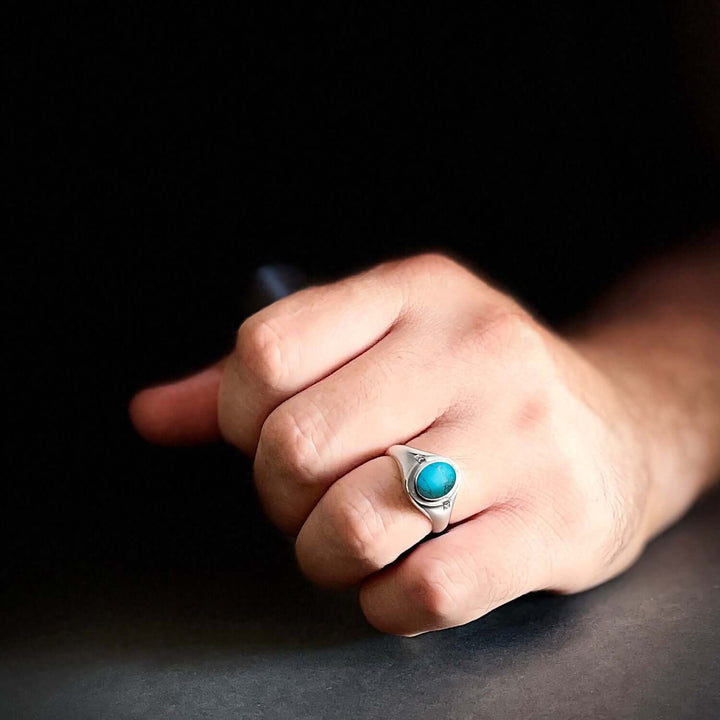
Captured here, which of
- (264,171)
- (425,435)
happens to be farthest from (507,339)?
(264,171)

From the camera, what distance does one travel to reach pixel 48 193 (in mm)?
884

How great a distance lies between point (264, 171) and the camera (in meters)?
0.95

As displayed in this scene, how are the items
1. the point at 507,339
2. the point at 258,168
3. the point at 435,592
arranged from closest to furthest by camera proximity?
the point at 435,592
the point at 507,339
the point at 258,168

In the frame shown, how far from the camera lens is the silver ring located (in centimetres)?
54

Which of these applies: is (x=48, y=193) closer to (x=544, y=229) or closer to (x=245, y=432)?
(x=245, y=432)

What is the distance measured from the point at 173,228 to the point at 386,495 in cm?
47

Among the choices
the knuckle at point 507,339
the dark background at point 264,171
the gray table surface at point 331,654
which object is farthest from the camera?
the dark background at point 264,171

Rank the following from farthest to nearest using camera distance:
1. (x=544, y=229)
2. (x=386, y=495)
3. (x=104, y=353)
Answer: (x=544, y=229)
(x=104, y=353)
(x=386, y=495)

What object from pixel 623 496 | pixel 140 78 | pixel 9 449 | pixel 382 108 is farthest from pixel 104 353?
pixel 623 496

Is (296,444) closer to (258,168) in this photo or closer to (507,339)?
(507,339)

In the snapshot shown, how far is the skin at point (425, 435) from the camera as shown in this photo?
1.82 feet

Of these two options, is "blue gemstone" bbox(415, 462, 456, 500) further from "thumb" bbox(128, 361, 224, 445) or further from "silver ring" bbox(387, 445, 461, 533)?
"thumb" bbox(128, 361, 224, 445)

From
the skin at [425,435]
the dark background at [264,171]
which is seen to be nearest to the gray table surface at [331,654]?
the skin at [425,435]

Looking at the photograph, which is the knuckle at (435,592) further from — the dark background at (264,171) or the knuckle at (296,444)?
the dark background at (264,171)
